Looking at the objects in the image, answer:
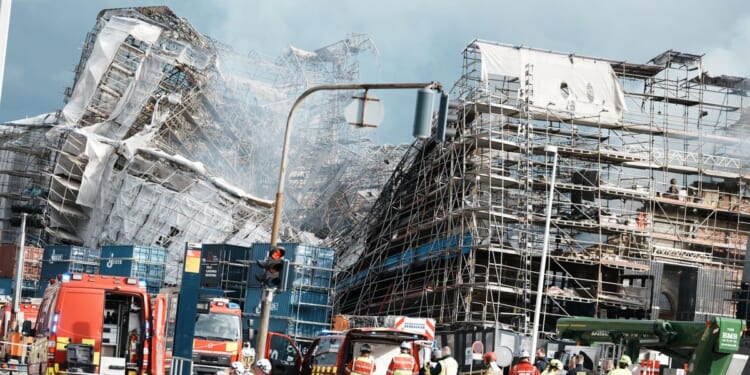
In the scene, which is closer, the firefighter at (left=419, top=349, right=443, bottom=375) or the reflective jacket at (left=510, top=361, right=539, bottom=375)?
the reflective jacket at (left=510, top=361, right=539, bottom=375)

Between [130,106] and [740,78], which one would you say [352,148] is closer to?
[130,106]

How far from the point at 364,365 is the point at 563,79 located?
35.1 metres

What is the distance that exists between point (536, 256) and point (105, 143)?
77.5ft

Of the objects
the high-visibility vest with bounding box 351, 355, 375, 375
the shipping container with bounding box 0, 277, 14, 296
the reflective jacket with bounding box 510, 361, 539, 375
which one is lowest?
the shipping container with bounding box 0, 277, 14, 296

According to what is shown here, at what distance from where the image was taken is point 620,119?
52219 mm

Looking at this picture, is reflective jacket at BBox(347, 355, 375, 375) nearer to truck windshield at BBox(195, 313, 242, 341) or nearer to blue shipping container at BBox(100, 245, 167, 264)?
truck windshield at BBox(195, 313, 242, 341)

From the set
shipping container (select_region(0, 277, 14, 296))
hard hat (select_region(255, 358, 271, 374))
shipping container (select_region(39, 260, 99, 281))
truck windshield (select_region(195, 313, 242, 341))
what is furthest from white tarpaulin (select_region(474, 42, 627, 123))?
hard hat (select_region(255, 358, 271, 374))

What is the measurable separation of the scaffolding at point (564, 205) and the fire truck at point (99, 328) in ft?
72.4

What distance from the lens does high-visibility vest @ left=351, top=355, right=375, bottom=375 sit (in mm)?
18641

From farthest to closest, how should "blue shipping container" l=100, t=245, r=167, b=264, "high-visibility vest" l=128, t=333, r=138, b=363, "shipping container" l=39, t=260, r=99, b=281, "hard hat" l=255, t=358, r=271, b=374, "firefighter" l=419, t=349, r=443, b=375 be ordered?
"shipping container" l=39, t=260, r=99, b=281
"blue shipping container" l=100, t=245, r=167, b=264
"high-visibility vest" l=128, t=333, r=138, b=363
"firefighter" l=419, t=349, r=443, b=375
"hard hat" l=255, t=358, r=271, b=374

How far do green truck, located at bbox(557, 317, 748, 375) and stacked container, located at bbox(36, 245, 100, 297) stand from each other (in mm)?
29951

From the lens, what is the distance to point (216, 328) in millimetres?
28156

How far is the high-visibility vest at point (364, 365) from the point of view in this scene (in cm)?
1864

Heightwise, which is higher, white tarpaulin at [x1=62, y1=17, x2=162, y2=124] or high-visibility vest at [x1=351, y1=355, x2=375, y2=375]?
white tarpaulin at [x1=62, y1=17, x2=162, y2=124]
